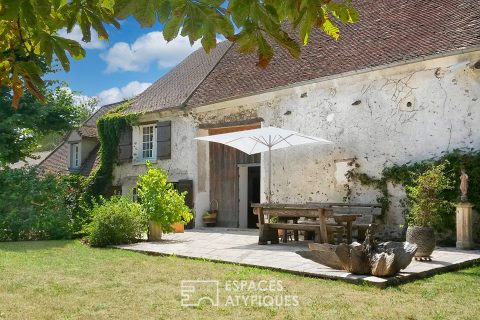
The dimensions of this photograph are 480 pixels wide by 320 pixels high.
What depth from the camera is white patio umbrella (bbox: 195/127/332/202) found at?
10352 mm

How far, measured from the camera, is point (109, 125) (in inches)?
686

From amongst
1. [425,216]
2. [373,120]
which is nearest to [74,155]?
[373,120]

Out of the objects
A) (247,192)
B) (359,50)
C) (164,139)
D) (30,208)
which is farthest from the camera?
(164,139)

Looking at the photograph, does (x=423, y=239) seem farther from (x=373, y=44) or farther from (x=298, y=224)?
Result: (x=373, y=44)

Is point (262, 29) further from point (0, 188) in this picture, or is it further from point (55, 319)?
point (0, 188)

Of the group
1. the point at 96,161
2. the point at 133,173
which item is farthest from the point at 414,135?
the point at 96,161

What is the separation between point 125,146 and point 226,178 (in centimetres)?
448

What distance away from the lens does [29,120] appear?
1597cm

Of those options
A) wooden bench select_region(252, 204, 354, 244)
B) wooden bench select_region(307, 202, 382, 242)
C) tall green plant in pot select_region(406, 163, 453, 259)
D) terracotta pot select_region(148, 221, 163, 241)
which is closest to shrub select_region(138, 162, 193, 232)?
terracotta pot select_region(148, 221, 163, 241)

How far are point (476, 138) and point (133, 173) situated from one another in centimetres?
1115

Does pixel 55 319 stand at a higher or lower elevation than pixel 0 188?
lower

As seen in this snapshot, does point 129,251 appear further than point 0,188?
No

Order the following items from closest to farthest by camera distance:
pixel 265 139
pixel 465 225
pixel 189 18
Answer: pixel 189 18
pixel 465 225
pixel 265 139

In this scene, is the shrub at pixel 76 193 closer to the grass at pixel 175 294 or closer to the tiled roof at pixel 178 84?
the tiled roof at pixel 178 84
